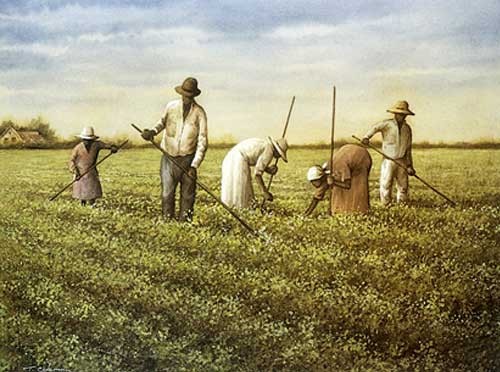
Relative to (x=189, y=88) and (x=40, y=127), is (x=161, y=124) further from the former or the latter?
(x=40, y=127)

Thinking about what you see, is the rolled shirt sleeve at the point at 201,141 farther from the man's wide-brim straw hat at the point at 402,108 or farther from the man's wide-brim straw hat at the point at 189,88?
the man's wide-brim straw hat at the point at 402,108

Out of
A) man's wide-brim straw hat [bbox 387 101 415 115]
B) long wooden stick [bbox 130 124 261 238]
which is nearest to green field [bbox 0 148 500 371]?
long wooden stick [bbox 130 124 261 238]

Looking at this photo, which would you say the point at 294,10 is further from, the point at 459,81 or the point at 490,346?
the point at 490,346

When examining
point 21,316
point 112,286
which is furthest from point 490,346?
point 21,316

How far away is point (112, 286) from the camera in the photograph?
12.2ft

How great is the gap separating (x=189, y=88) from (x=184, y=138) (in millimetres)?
205

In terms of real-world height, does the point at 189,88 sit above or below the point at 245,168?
above

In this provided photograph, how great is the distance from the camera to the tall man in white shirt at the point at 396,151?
3.64m

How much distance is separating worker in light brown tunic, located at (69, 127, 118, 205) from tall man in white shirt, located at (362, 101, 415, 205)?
3.64 ft

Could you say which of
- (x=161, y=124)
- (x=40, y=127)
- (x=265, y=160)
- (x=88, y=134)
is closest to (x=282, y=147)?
(x=265, y=160)

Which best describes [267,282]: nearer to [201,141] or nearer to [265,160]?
[265,160]

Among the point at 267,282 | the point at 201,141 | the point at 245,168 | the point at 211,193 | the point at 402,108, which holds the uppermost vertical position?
the point at 402,108

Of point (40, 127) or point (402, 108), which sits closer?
point (402, 108)

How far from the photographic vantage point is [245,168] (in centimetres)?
372
